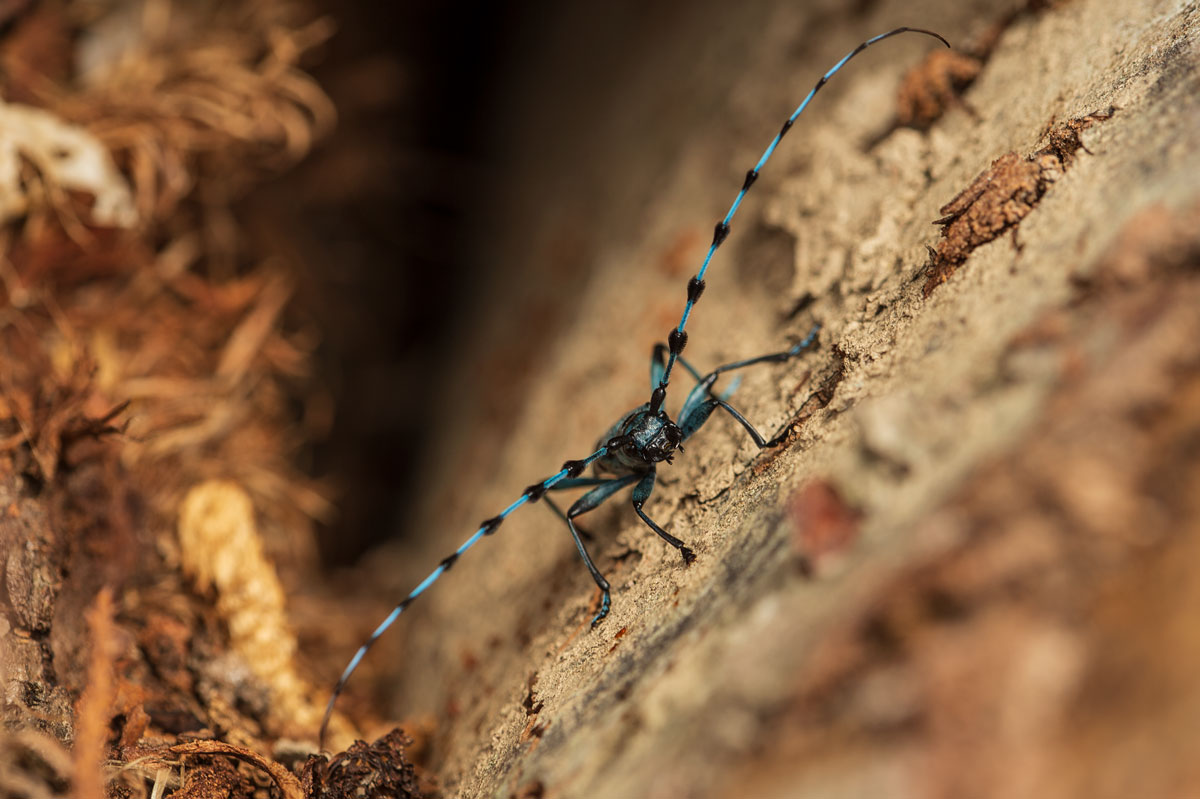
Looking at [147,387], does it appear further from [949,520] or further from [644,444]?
[949,520]

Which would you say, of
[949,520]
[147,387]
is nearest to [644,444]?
[949,520]

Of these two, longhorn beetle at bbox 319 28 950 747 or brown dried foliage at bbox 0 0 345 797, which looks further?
longhorn beetle at bbox 319 28 950 747

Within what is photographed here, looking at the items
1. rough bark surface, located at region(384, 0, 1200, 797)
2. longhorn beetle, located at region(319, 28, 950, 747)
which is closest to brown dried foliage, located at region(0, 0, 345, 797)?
longhorn beetle, located at region(319, 28, 950, 747)

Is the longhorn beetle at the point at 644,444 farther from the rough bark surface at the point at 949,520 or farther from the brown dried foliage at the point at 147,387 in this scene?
the brown dried foliage at the point at 147,387

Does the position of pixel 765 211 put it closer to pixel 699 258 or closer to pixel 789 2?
pixel 699 258

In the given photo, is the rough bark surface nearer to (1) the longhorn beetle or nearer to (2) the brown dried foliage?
(1) the longhorn beetle

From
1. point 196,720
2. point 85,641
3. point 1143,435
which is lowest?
point 1143,435

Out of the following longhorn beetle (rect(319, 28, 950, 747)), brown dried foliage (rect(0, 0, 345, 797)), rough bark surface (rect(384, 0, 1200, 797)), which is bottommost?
rough bark surface (rect(384, 0, 1200, 797))

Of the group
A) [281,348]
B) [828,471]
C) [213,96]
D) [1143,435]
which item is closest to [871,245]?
[828,471]

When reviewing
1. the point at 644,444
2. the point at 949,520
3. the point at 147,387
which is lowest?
the point at 949,520

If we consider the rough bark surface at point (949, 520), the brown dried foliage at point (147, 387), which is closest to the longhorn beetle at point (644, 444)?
the rough bark surface at point (949, 520)

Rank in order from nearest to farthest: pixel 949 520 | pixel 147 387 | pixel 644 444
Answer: pixel 949 520
pixel 644 444
pixel 147 387
